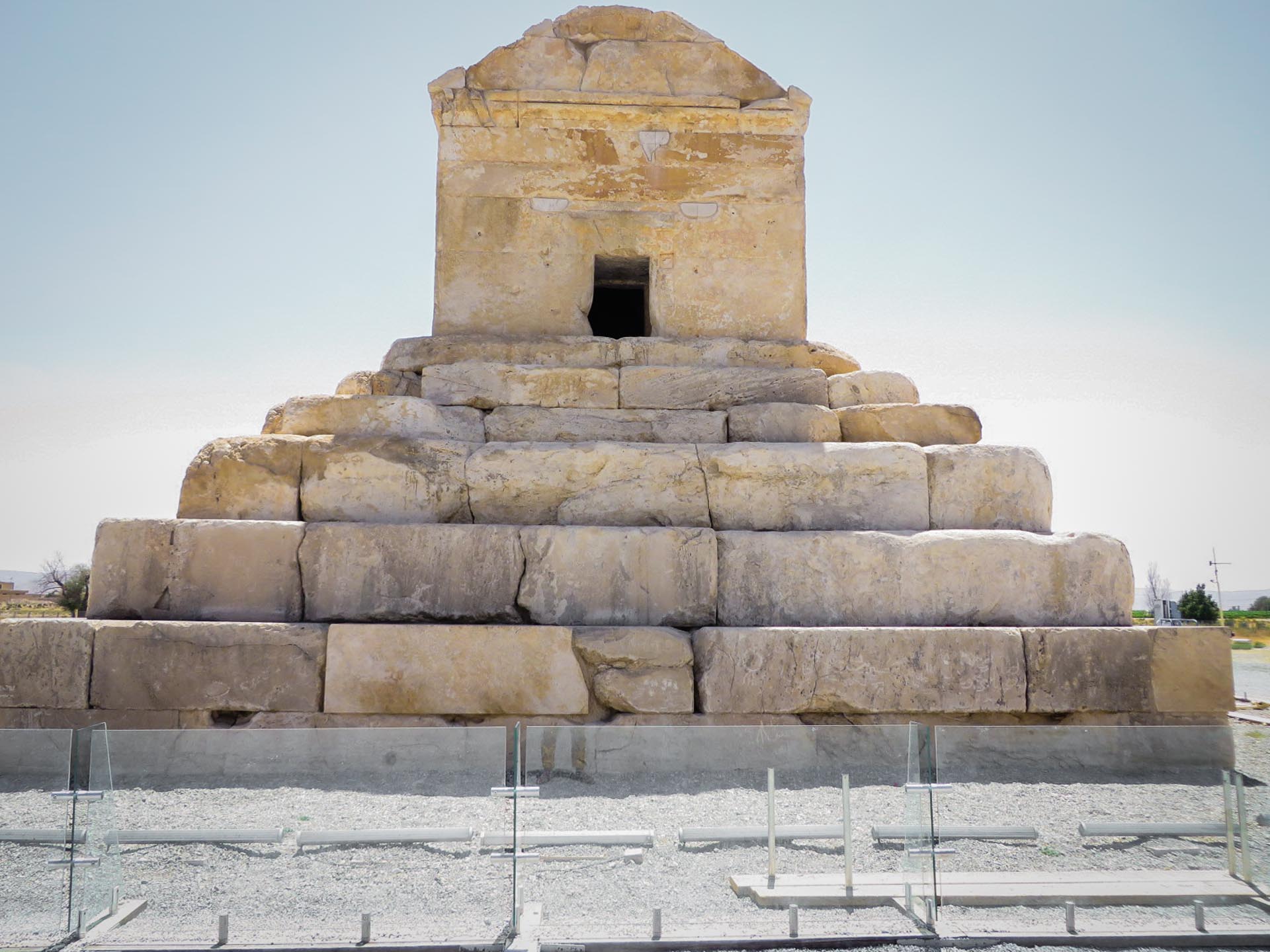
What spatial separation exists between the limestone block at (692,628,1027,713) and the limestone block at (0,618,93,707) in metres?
3.35

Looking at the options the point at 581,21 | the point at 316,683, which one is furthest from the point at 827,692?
the point at 581,21

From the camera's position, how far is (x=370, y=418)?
6371 mm

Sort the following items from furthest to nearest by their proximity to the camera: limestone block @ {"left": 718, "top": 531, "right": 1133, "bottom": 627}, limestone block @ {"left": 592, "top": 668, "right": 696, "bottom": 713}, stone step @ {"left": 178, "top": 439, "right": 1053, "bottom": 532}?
stone step @ {"left": 178, "top": 439, "right": 1053, "bottom": 532}, limestone block @ {"left": 718, "top": 531, "right": 1133, "bottom": 627}, limestone block @ {"left": 592, "top": 668, "right": 696, "bottom": 713}

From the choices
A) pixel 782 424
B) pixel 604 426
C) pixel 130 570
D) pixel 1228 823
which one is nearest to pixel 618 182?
pixel 604 426

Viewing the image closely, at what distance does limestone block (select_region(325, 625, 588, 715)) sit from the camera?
215 inches

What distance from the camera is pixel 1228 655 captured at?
19.0 feet

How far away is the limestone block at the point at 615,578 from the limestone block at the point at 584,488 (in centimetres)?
29

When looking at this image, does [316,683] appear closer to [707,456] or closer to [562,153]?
[707,456]

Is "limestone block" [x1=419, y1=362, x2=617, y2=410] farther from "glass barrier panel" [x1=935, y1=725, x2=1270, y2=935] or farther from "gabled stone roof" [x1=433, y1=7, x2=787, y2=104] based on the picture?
"glass barrier panel" [x1=935, y1=725, x2=1270, y2=935]

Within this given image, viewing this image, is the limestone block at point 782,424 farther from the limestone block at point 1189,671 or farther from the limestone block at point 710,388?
the limestone block at point 1189,671

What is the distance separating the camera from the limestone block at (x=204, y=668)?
5383mm

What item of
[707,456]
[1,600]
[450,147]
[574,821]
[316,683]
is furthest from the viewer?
[1,600]

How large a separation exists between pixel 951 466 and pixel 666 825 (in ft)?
12.3

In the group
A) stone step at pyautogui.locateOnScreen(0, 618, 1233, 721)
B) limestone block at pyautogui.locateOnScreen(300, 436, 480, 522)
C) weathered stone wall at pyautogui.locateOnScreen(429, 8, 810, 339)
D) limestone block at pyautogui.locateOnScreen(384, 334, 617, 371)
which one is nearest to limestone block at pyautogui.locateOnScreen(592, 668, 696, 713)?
stone step at pyautogui.locateOnScreen(0, 618, 1233, 721)
